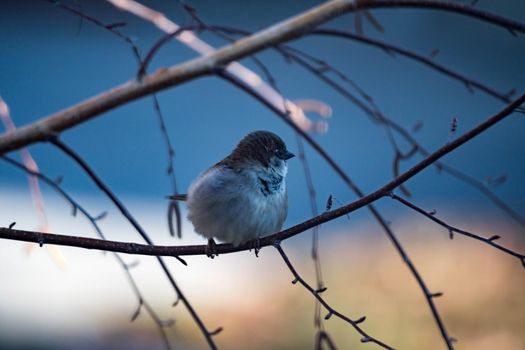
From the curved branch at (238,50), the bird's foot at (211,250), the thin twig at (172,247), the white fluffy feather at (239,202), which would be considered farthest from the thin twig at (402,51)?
the white fluffy feather at (239,202)

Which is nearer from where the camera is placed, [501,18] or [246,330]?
[501,18]

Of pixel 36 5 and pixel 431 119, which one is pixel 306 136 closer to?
pixel 36 5

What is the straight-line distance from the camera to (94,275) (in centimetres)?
482

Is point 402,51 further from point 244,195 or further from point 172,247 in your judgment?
point 244,195

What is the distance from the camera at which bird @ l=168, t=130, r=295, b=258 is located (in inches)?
85.4

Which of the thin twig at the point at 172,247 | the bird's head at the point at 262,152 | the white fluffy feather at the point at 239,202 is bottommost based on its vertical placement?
the thin twig at the point at 172,247

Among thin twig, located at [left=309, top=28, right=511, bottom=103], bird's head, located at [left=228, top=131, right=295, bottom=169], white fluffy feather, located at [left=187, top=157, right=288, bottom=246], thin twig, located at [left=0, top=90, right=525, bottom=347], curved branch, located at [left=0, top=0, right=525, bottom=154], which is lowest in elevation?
thin twig, located at [left=0, top=90, right=525, bottom=347]

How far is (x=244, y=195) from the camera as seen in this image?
2240 mm

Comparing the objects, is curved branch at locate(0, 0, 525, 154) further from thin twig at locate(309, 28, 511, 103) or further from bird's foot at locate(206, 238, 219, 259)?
bird's foot at locate(206, 238, 219, 259)

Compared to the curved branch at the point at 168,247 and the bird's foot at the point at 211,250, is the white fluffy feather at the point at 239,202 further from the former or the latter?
the curved branch at the point at 168,247

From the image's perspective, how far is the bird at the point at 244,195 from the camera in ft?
7.12

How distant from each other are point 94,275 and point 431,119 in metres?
3.15

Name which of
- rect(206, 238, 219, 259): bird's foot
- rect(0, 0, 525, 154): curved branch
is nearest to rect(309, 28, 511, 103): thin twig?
rect(0, 0, 525, 154): curved branch

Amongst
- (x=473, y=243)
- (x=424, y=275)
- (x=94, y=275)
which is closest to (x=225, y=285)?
(x=94, y=275)
